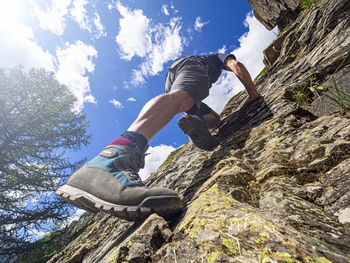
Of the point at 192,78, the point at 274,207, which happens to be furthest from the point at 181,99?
the point at 274,207

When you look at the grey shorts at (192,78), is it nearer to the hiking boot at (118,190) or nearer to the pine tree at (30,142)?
the hiking boot at (118,190)

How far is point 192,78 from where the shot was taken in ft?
8.95

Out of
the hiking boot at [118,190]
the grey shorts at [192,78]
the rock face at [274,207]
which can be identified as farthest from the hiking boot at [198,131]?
the hiking boot at [118,190]

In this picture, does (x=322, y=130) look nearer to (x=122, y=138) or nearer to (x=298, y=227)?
(x=298, y=227)

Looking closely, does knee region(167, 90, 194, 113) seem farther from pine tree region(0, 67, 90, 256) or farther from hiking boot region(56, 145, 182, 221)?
pine tree region(0, 67, 90, 256)

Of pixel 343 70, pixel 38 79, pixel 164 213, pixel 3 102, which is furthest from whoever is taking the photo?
pixel 38 79

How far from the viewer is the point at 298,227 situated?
0.83m

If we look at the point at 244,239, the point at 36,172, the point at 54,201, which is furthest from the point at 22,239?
the point at 244,239

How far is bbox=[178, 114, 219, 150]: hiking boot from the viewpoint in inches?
123

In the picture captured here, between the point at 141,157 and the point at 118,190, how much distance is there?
2.11ft

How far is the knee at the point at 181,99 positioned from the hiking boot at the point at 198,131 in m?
0.51

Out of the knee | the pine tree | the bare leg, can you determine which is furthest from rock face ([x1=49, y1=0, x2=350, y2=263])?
the pine tree

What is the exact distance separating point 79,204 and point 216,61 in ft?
10.6

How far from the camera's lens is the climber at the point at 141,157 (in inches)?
52.7
